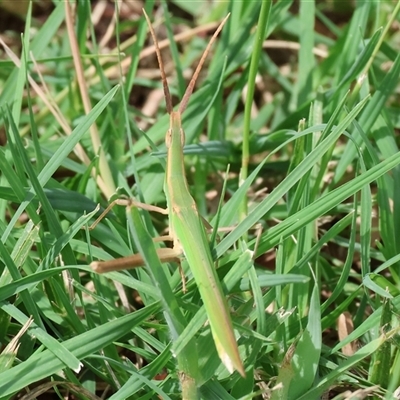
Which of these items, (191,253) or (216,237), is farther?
(216,237)

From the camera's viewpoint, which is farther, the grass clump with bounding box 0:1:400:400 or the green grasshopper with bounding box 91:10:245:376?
the grass clump with bounding box 0:1:400:400

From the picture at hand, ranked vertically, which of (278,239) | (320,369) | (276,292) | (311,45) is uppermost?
(311,45)

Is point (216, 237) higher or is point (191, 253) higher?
point (191, 253)

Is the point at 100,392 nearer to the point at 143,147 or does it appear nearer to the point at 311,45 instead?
the point at 143,147

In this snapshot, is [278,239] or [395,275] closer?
[278,239]

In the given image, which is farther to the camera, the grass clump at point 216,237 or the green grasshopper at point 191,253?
the grass clump at point 216,237

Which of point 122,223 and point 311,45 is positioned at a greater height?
point 311,45

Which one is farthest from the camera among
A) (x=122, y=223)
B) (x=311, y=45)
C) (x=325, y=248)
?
(x=311, y=45)

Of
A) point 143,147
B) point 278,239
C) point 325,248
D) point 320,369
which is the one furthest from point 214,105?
point 320,369
